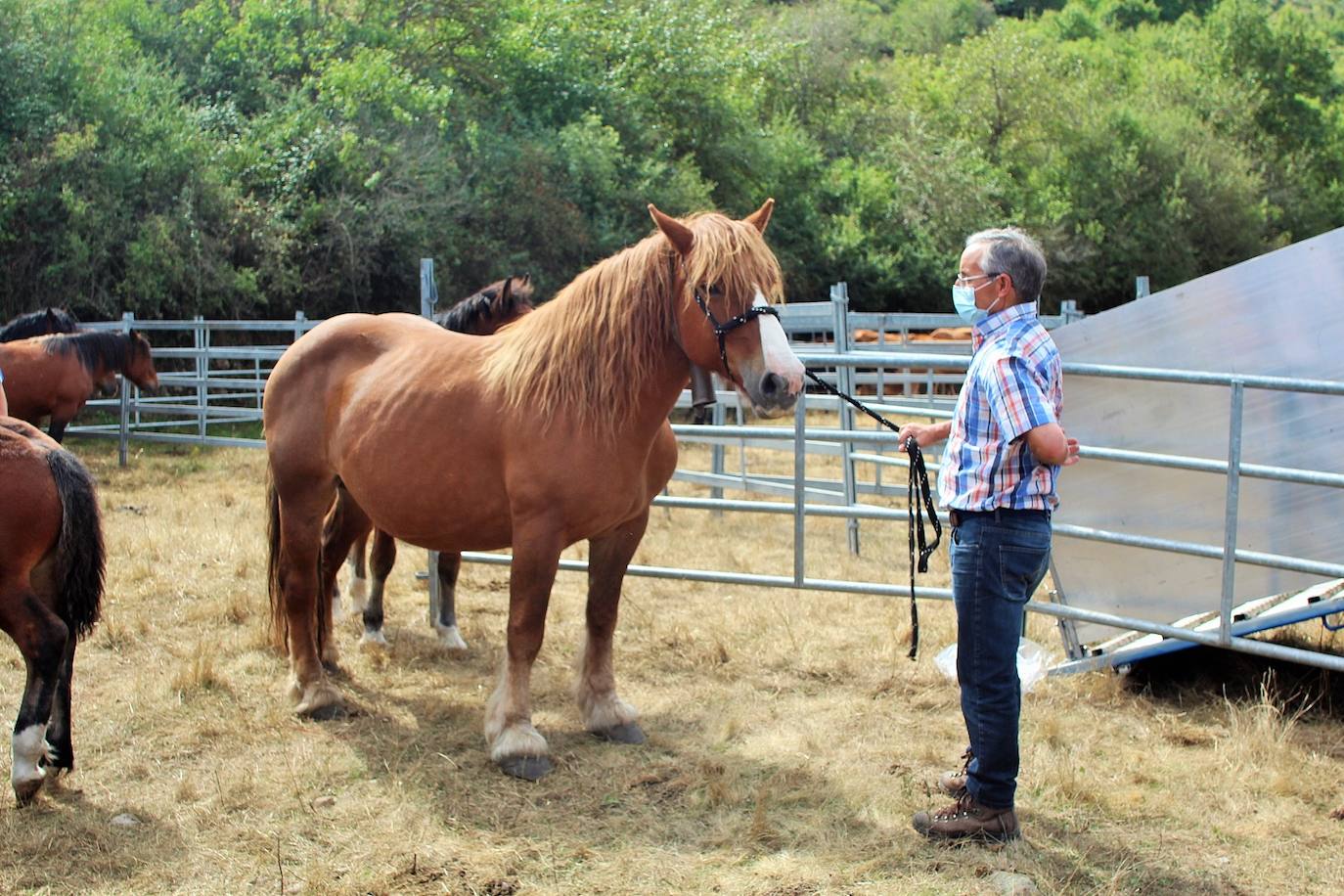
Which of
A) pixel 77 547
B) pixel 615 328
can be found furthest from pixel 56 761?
pixel 615 328

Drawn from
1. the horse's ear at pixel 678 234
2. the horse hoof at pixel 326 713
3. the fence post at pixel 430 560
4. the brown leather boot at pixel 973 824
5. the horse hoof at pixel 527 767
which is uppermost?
the horse's ear at pixel 678 234

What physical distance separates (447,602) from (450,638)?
0.17 meters

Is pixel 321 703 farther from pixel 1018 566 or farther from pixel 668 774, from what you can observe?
pixel 1018 566

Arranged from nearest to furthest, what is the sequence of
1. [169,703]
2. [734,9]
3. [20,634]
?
[20,634] → [169,703] → [734,9]

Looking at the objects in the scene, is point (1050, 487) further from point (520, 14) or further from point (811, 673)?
point (520, 14)

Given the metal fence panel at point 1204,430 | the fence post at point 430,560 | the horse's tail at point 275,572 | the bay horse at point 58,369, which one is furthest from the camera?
the bay horse at point 58,369

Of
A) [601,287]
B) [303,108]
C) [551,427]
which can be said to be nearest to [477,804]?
[551,427]

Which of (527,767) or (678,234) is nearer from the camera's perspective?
(678,234)

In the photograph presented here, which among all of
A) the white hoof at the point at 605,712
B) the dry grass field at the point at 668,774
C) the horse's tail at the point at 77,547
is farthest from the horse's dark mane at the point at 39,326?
the white hoof at the point at 605,712

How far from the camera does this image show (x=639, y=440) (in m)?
3.71

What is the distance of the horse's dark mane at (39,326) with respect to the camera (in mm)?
11305

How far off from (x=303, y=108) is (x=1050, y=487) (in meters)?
16.7

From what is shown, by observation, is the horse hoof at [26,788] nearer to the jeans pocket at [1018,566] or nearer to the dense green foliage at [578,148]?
the jeans pocket at [1018,566]

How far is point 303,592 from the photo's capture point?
4.38 meters
